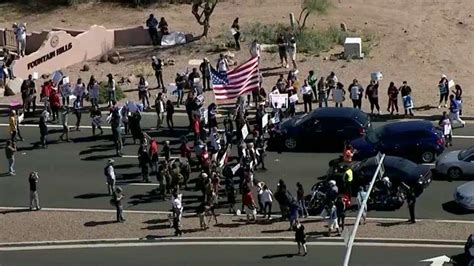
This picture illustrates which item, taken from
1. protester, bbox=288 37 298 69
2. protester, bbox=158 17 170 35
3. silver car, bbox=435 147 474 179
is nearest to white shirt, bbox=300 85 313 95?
protester, bbox=288 37 298 69

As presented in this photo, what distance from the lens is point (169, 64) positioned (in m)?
50.8

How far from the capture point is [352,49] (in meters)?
50.2

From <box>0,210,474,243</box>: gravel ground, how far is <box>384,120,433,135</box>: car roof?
508 cm

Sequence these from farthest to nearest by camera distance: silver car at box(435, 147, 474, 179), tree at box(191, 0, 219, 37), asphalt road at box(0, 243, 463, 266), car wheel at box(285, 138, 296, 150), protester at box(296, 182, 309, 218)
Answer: tree at box(191, 0, 219, 37)
car wheel at box(285, 138, 296, 150)
silver car at box(435, 147, 474, 179)
protester at box(296, 182, 309, 218)
asphalt road at box(0, 243, 463, 266)

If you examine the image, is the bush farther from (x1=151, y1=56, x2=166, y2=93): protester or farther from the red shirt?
the red shirt

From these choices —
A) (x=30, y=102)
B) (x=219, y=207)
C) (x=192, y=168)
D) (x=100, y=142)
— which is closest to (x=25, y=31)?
(x=30, y=102)

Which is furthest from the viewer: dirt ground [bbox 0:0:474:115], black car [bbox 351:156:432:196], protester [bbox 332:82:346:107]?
dirt ground [bbox 0:0:474:115]

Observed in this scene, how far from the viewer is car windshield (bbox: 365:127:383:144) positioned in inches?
1560

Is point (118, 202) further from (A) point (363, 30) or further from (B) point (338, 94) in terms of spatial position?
(A) point (363, 30)

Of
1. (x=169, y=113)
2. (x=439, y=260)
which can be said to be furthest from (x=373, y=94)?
(x=439, y=260)

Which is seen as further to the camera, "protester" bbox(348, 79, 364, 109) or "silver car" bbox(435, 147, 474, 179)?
"protester" bbox(348, 79, 364, 109)

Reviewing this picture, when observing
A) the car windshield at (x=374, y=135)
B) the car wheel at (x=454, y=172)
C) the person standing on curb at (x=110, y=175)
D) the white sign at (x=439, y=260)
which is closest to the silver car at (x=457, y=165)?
the car wheel at (x=454, y=172)

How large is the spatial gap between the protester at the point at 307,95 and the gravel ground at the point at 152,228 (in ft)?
30.1

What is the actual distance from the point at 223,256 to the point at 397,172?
20.6 ft
